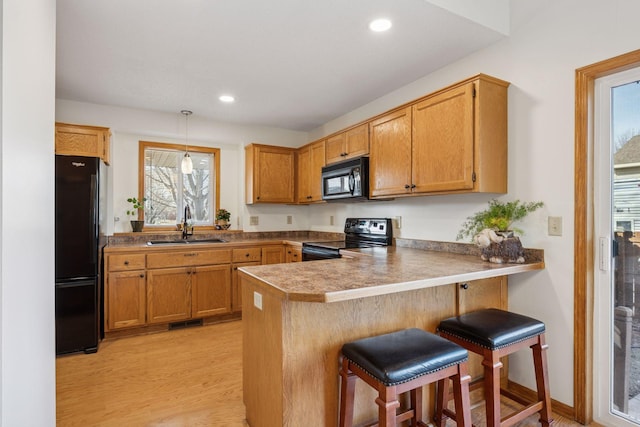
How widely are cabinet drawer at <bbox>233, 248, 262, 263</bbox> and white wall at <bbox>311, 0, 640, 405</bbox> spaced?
2.50 m

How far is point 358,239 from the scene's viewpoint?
3625 millimetres

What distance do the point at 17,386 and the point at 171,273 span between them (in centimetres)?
260

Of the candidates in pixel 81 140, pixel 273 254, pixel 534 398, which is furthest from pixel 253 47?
pixel 534 398

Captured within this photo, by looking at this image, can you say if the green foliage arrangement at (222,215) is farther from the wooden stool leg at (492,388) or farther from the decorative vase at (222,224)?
the wooden stool leg at (492,388)

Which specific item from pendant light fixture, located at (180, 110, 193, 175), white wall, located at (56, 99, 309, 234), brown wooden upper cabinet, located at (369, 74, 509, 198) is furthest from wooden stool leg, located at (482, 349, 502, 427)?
white wall, located at (56, 99, 309, 234)

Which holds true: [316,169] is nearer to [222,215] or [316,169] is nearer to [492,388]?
[222,215]

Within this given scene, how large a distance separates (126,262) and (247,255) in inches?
47.7

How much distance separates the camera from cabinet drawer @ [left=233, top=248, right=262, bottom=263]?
3783 millimetres

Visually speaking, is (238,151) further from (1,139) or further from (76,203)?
(1,139)

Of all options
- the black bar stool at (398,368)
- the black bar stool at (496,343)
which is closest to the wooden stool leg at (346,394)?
the black bar stool at (398,368)

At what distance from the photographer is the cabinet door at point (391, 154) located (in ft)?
8.71

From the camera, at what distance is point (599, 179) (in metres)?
1.87

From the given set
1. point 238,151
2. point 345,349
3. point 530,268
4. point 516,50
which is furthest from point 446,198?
point 238,151

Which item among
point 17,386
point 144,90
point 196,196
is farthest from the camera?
point 196,196
